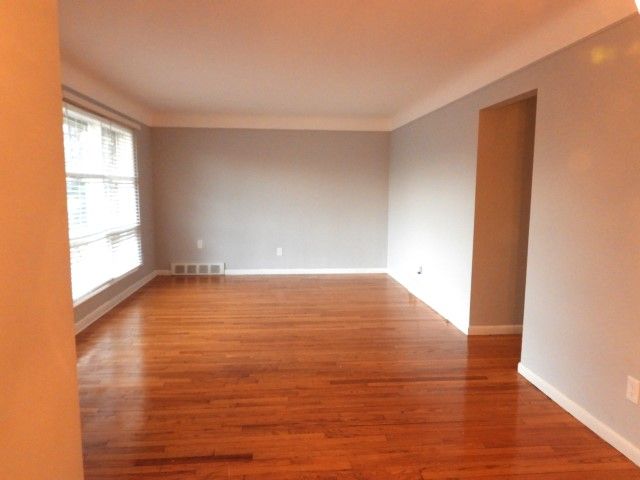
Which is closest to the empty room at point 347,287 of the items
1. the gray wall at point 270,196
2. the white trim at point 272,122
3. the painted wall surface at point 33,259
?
the painted wall surface at point 33,259

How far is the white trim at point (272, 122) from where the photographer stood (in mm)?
6188

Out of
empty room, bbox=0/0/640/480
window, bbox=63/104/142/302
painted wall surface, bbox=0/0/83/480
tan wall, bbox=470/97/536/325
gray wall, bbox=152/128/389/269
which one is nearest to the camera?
painted wall surface, bbox=0/0/83/480

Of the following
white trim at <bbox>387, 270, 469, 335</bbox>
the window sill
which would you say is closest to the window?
the window sill

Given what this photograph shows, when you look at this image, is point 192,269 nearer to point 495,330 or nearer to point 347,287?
point 347,287

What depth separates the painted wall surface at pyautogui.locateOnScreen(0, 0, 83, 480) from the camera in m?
1.15

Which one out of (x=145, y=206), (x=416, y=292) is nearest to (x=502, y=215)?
(x=416, y=292)

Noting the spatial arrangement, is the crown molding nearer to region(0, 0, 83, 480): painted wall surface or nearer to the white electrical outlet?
region(0, 0, 83, 480): painted wall surface

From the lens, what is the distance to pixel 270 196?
644 cm

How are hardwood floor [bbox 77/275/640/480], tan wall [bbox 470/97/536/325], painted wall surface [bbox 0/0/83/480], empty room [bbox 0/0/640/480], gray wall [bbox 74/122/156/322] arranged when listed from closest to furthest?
painted wall surface [bbox 0/0/83/480] < empty room [bbox 0/0/640/480] < hardwood floor [bbox 77/275/640/480] < tan wall [bbox 470/97/536/325] < gray wall [bbox 74/122/156/322]

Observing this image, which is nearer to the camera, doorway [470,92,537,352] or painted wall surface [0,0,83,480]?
painted wall surface [0,0,83,480]

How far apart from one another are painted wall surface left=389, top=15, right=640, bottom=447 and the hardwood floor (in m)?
0.29

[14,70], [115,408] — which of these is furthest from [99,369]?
[14,70]

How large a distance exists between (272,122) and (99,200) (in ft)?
8.93

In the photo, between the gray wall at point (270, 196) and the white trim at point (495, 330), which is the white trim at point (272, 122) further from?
the white trim at point (495, 330)
